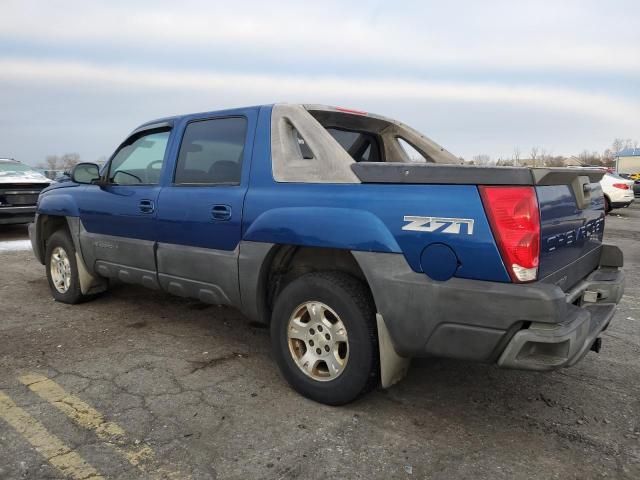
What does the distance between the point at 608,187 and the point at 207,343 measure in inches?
629

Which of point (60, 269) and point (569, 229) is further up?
point (569, 229)

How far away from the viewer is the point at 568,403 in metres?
3.11

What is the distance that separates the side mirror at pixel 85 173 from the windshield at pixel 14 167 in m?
7.31

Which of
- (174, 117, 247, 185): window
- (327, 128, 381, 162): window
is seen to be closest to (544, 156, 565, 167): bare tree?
(327, 128, 381, 162): window

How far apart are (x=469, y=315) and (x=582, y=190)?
45.6 inches

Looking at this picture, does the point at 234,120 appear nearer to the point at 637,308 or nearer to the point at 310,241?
the point at 310,241

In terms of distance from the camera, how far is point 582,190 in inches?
116

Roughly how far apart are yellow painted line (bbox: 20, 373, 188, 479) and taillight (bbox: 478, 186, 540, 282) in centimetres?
184

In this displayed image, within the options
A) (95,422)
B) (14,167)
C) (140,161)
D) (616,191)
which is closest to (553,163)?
(616,191)

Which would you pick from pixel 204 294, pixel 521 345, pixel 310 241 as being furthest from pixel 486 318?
pixel 204 294

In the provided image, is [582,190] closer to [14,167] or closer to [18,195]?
[18,195]

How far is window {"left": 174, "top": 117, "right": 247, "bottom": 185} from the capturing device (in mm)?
3541

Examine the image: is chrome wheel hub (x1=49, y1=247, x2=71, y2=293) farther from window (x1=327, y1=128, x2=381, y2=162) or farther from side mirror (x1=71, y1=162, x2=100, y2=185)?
window (x1=327, y1=128, x2=381, y2=162)

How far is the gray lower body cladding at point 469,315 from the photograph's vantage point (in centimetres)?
232
